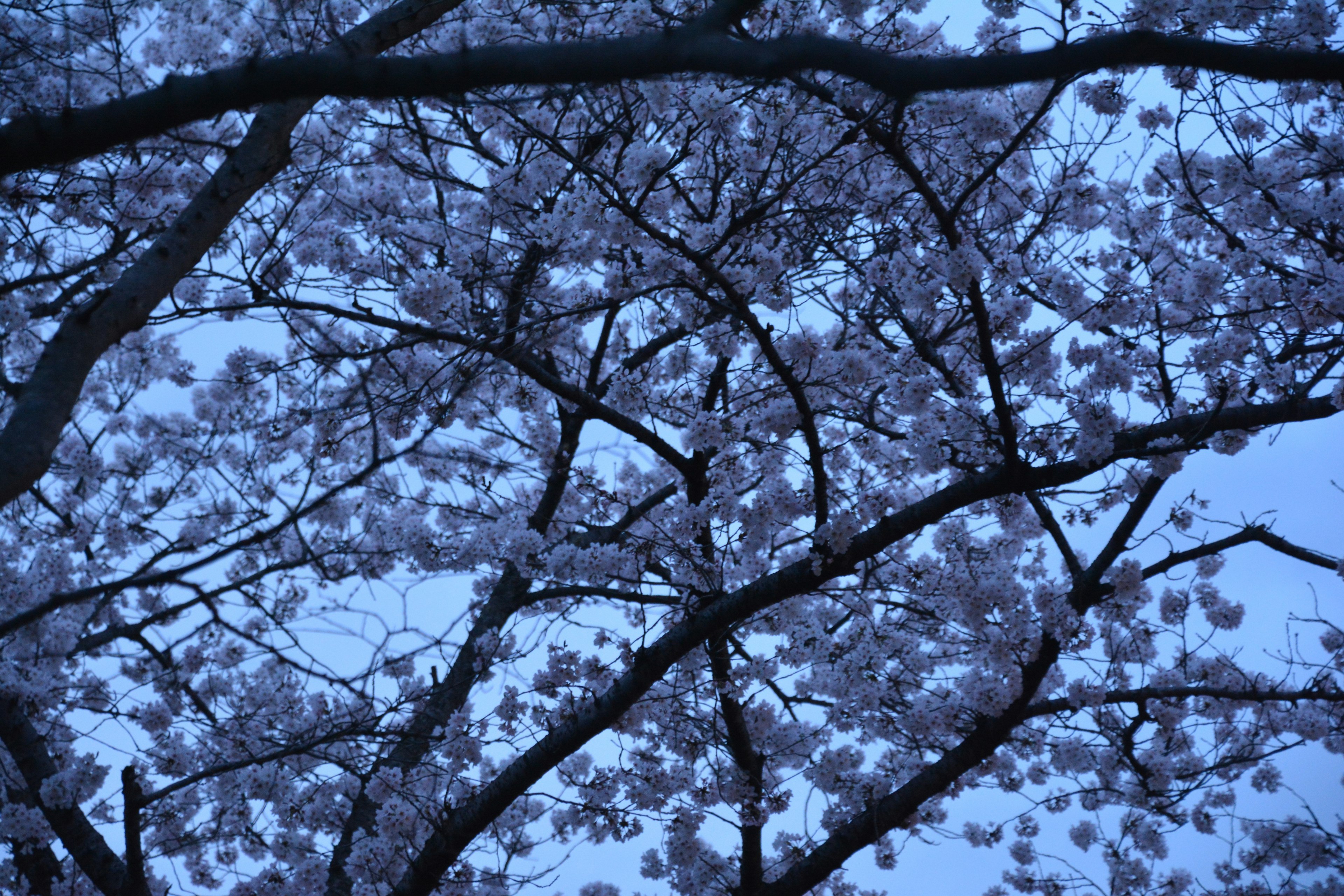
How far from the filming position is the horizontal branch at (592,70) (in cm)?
135

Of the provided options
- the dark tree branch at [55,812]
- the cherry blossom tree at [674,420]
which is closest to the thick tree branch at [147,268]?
the cherry blossom tree at [674,420]

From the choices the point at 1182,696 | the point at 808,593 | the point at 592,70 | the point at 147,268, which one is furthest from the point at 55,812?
the point at 1182,696

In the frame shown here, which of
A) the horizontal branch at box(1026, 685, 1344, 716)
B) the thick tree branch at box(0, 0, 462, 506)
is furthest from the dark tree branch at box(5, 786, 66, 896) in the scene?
the horizontal branch at box(1026, 685, 1344, 716)

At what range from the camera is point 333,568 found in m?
3.96

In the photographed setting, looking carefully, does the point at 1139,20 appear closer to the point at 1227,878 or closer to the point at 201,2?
the point at 201,2

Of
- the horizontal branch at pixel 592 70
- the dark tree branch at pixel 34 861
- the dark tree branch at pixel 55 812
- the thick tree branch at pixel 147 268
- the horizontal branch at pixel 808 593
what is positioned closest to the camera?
the horizontal branch at pixel 592 70

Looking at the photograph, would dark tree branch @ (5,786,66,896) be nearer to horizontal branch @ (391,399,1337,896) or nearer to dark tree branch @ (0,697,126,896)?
dark tree branch @ (0,697,126,896)

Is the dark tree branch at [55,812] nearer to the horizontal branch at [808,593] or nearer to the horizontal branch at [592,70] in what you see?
the horizontal branch at [808,593]

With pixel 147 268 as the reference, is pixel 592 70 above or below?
below

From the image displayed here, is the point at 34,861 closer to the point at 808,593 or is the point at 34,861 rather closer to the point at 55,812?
the point at 55,812

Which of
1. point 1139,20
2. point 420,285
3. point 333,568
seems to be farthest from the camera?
point 420,285

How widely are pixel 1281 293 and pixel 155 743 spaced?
7.82 metres

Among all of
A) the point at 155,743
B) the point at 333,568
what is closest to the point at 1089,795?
the point at 333,568

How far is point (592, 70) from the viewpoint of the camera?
53.3 inches
